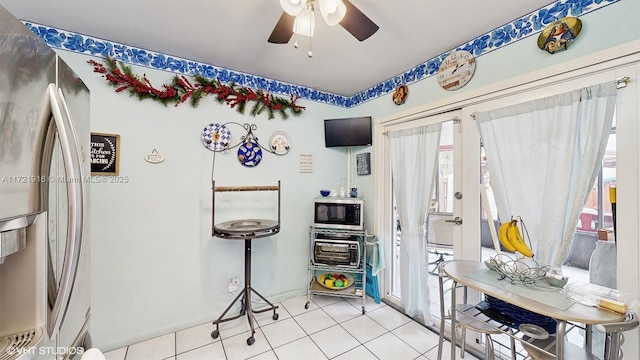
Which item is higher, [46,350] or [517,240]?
[517,240]

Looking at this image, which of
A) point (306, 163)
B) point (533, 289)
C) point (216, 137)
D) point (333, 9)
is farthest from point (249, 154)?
point (533, 289)

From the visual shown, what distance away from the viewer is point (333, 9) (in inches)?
46.5

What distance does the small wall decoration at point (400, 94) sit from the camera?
95.1 inches

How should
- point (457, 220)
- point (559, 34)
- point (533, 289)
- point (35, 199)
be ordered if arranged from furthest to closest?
point (457, 220), point (559, 34), point (533, 289), point (35, 199)

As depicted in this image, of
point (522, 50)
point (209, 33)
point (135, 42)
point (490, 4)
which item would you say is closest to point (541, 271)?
point (522, 50)

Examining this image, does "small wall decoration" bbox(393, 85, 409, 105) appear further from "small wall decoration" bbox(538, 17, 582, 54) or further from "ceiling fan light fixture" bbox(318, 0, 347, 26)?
"ceiling fan light fixture" bbox(318, 0, 347, 26)

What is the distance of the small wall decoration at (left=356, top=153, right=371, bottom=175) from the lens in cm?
287

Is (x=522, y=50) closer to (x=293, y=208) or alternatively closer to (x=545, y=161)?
(x=545, y=161)

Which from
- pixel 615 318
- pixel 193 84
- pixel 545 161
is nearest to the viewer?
pixel 615 318

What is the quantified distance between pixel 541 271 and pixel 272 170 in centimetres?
225

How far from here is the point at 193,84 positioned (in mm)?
2217

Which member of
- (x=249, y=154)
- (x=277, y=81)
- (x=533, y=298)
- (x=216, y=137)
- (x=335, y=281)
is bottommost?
(x=335, y=281)

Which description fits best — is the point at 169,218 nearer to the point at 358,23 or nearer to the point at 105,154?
the point at 105,154

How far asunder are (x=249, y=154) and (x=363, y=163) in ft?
4.30
